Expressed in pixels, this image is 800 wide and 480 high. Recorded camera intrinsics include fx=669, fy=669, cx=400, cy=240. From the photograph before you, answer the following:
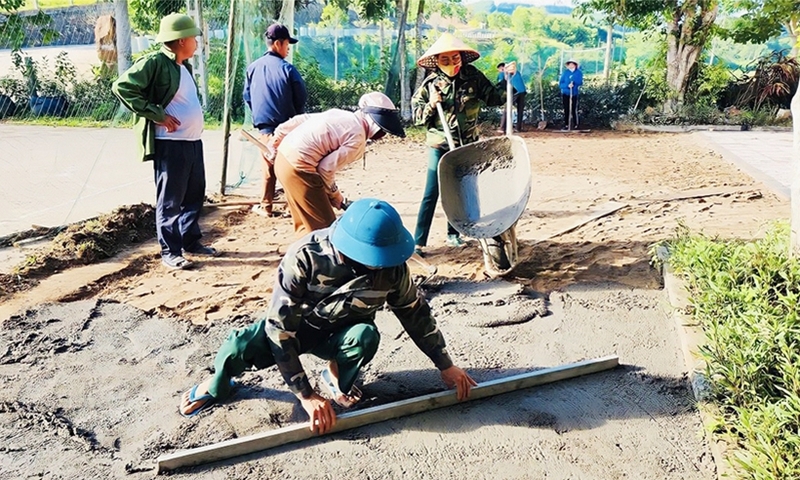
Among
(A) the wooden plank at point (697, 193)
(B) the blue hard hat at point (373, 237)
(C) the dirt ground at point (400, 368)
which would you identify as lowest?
(C) the dirt ground at point (400, 368)

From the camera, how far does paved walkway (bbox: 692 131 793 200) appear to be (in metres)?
8.30

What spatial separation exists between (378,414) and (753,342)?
176cm

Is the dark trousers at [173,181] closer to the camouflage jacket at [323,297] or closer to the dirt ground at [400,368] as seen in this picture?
the dirt ground at [400,368]

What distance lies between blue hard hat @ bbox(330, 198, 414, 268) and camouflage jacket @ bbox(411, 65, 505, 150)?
2.71 meters

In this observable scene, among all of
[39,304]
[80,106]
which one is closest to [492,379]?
[39,304]

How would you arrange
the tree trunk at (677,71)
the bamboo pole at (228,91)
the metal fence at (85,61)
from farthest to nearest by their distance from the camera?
1. the tree trunk at (677,71)
2. the bamboo pole at (228,91)
3. the metal fence at (85,61)

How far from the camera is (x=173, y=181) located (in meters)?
5.02

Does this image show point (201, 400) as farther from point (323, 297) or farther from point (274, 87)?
point (274, 87)

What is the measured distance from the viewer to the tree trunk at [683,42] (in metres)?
15.3

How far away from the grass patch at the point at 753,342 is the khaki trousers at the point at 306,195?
234 cm

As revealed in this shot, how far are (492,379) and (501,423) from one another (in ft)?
1.38

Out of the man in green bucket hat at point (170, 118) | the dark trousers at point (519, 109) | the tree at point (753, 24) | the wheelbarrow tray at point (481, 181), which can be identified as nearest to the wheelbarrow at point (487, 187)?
the wheelbarrow tray at point (481, 181)

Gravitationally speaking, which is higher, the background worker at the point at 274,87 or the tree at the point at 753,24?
the tree at the point at 753,24

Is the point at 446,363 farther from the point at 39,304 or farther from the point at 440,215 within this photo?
the point at 440,215
